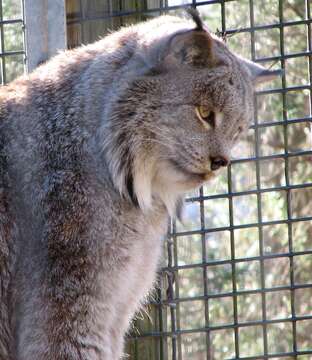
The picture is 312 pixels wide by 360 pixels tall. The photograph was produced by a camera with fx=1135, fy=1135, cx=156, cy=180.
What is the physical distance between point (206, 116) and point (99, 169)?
465 millimetres

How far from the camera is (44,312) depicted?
424 cm

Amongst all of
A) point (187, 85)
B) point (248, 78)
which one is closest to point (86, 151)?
point (187, 85)

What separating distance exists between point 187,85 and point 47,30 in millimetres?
956

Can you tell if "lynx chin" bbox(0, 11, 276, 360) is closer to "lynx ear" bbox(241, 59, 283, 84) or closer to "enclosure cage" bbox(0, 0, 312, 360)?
"lynx ear" bbox(241, 59, 283, 84)

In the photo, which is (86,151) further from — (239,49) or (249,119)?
(239,49)

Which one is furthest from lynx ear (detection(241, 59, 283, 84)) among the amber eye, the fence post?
the fence post

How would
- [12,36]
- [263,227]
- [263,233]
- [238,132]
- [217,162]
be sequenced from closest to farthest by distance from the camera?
[217,162] → [238,132] → [12,36] → [263,227] → [263,233]

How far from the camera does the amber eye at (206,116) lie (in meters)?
4.39

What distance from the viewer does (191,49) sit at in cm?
441

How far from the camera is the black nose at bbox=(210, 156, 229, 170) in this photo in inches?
172

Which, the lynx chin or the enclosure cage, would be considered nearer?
the lynx chin

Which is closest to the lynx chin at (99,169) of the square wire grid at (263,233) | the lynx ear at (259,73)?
the lynx ear at (259,73)

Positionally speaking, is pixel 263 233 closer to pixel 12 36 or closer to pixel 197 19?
pixel 12 36

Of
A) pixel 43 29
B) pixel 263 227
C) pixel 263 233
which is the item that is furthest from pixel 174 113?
pixel 263 233
